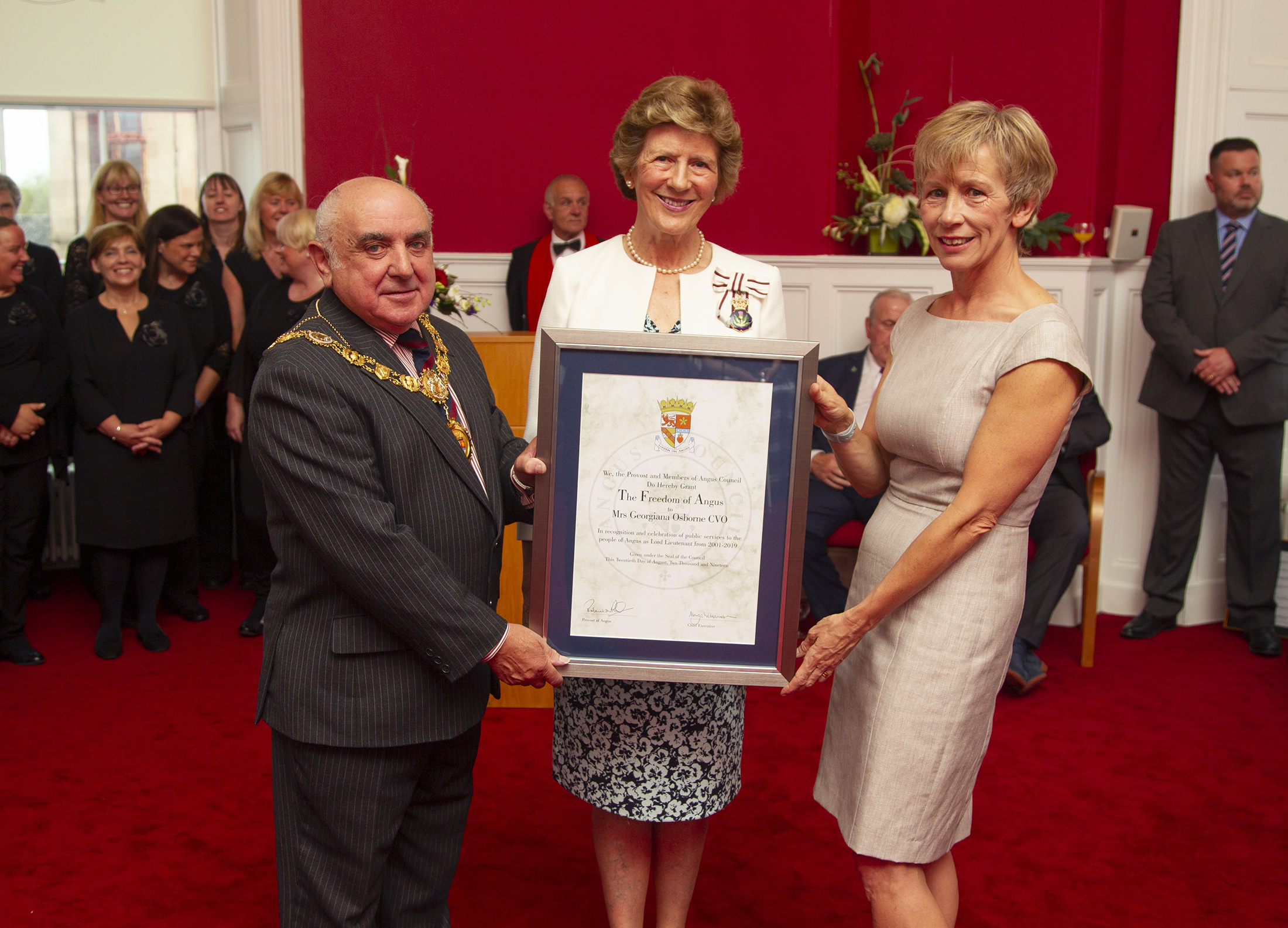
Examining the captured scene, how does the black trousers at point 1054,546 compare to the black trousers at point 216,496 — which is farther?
the black trousers at point 216,496

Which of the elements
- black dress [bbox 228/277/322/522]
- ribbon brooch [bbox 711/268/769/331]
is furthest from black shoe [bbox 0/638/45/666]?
ribbon brooch [bbox 711/268/769/331]

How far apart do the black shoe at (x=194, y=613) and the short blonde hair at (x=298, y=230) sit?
70.6 inches

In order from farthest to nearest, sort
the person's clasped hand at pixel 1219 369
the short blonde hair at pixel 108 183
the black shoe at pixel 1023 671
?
the short blonde hair at pixel 108 183 → the person's clasped hand at pixel 1219 369 → the black shoe at pixel 1023 671

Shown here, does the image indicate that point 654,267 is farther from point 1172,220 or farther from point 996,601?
point 1172,220

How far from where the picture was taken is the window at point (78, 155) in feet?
20.0

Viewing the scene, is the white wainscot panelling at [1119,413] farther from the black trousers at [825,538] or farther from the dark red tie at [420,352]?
the dark red tie at [420,352]

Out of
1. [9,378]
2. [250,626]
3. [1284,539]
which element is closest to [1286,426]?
[1284,539]

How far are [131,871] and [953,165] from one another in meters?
2.66

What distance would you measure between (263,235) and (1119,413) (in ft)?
14.0

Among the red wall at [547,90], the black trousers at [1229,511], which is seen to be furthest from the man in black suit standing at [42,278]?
the black trousers at [1229,511]

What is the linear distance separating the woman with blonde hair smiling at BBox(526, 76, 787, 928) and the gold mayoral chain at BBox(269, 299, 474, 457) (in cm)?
18

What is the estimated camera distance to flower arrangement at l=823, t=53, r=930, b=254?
5.30m

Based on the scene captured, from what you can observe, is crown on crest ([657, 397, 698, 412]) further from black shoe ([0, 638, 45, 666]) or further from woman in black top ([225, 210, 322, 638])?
black shoe ([0, 638, 45, 666])

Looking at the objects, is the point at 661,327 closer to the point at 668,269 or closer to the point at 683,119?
the point at 668,269
